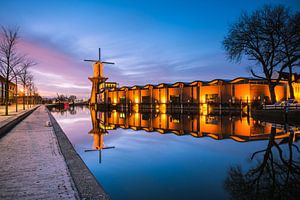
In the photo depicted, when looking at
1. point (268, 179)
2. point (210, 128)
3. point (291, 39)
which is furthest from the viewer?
point (291, 39)

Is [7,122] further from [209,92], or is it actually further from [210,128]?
[209,92]

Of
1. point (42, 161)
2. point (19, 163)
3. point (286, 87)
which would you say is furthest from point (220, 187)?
point (286, 87)

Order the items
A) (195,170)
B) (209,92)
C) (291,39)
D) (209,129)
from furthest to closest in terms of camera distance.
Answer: (209,92), (291,39), (209,129), (195,170)

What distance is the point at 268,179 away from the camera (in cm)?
500

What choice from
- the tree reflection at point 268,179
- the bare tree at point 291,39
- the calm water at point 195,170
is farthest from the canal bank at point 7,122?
the bare tree at point 291,39

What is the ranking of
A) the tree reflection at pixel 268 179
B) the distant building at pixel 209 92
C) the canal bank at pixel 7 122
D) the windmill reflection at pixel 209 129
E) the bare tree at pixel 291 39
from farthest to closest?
the distant building at pixel 209 92 < the bare tree at pixel 291 39 < the windmill reflection at pixel 209 129 < the canal bank at pixel 7 122 < the tree reflection at pixel 268 179

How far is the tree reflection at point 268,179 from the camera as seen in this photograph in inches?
167

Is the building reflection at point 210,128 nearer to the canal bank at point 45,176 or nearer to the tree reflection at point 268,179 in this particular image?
the tree reflection at point 268,179

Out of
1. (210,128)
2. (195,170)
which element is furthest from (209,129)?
(195,170)

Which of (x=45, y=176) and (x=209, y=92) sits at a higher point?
(x=209, y=92)

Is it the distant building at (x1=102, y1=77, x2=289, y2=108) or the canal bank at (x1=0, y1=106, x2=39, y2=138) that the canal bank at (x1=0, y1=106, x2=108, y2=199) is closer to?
the canal bank at (x1=0, y1=106, x2=39, y2=138)

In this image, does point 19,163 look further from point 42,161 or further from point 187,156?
point 187,156

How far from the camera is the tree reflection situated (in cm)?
423

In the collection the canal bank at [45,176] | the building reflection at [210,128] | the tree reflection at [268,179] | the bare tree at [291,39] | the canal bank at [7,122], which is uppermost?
the bare tree at [291,39]
